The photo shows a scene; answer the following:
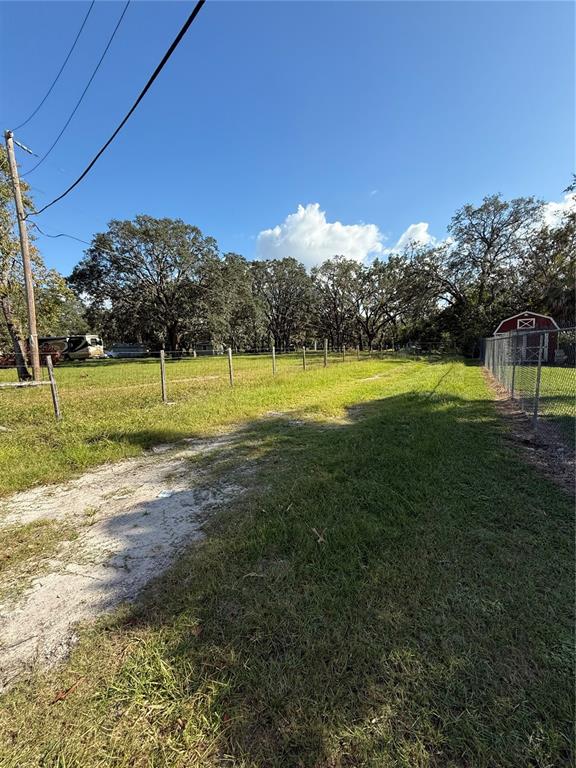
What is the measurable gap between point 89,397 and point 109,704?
8390mm

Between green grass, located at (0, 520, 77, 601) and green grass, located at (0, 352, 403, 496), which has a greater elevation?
green grass, located at (0, 352, 403, 496)

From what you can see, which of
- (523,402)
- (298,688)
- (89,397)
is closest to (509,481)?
(298,688)

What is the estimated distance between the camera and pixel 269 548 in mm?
2348

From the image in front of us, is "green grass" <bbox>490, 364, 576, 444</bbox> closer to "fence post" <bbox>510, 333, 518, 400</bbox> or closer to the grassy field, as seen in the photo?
"fence post" <bbox>510, 333, 518, 400</bbox>

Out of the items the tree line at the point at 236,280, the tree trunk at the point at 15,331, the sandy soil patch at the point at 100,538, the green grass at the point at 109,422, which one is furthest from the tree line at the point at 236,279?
the sandy soil patch at the point at 100,538

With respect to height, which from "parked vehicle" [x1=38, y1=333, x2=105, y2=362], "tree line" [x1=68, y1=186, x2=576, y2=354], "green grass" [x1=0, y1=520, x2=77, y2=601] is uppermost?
"tree line" [x1=68, y1=186, x2=576, y2=354]

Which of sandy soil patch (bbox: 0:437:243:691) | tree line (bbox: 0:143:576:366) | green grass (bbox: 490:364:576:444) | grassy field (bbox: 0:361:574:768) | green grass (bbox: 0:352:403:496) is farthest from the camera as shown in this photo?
tree line (bbox: 0:143:576:366)

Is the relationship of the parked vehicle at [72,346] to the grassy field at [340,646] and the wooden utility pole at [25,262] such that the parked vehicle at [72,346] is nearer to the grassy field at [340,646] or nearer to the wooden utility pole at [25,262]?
the wooden utility pole at [25,262]

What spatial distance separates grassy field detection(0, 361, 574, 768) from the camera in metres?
1.23

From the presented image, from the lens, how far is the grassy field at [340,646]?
1229mm

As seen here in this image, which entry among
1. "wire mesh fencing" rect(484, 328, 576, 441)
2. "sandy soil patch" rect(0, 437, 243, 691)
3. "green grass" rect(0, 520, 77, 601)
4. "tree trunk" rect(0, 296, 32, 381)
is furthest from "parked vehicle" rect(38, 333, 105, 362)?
"wire mesh fencing" rect(484, 328, 576, 441)

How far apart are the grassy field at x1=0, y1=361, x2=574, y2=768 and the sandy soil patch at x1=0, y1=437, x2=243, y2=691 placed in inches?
7.0

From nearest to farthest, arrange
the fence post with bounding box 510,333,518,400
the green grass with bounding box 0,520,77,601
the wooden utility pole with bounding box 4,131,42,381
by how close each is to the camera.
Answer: the green grass with bounding box 0,520,77,601 → the fence post with bounding box 510,333,518,400 → the wooden utility pole with bounding box 4,131,42,381

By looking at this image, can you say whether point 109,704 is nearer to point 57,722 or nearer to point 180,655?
point 57,722
